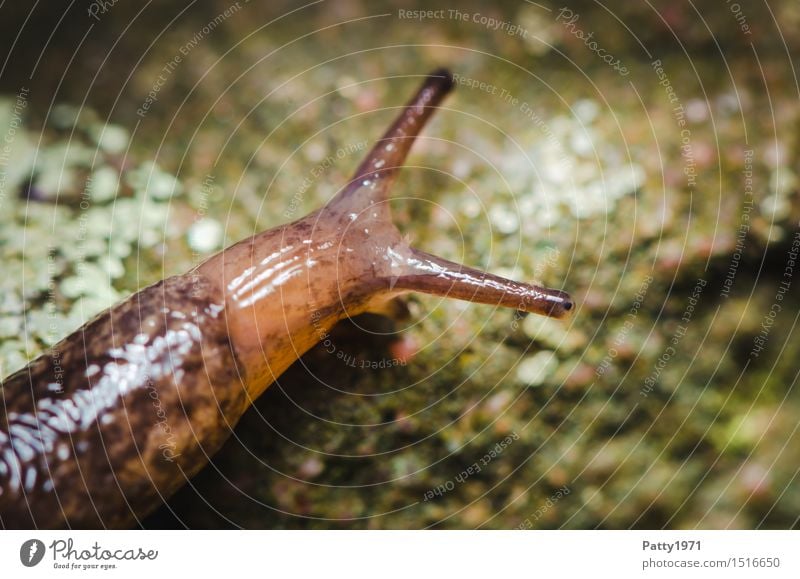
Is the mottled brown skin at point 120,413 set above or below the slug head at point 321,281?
below

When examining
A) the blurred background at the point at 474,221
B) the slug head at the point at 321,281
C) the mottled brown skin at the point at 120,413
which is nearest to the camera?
the mottled brown skin at the point at 120,413

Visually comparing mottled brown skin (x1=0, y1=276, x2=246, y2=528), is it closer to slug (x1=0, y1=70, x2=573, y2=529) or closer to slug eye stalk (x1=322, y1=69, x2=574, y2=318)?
slug (x1=0, y1=70, x2=573, y2=529)

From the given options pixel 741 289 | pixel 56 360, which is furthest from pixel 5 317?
pixel 741 289

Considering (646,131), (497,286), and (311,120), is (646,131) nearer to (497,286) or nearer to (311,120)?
(497,286)

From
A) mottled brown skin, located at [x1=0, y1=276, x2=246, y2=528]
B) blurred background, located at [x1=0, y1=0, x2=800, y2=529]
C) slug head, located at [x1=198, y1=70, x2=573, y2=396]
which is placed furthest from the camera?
blurred background, located at [x1=0, y1=0, x2=800, y2=529]

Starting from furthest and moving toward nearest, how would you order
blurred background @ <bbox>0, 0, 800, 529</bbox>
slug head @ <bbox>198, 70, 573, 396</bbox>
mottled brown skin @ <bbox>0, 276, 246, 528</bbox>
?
blurred background @ <bbox>0, 0, 800, 529</bbox>
slug head @ <bbox>198, 70, 573, 396</bbox>
mottled brown skin @ <bbox>0, 276, 246, 528</bbox>

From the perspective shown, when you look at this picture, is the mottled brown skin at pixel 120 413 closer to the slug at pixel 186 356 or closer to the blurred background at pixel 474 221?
the slug at pixel 186 356

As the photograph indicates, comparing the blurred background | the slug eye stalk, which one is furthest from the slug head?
the blurred background

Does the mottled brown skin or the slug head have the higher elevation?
the slug head

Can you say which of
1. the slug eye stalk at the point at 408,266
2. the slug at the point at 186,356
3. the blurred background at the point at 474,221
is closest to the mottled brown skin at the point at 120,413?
the slug at the point at 186,356
